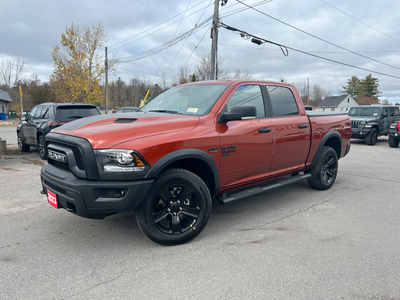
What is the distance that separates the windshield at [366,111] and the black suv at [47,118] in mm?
13147

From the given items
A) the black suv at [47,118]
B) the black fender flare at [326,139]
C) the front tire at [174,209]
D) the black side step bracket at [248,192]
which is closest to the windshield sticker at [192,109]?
the front tire at [174,209]

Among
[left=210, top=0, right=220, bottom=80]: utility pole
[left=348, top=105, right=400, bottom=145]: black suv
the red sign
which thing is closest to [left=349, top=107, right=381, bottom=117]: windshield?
[left=348, top=105, right=400, bottom=145]: black suv

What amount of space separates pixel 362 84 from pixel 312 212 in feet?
298

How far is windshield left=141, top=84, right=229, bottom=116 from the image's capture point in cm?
391

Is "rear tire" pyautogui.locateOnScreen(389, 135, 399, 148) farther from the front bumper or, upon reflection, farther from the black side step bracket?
the front bumper

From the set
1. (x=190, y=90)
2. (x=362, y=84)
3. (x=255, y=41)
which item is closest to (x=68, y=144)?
(x=190, y=90)

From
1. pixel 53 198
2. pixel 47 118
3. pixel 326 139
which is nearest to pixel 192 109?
pixel 53 198

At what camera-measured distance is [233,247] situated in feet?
11.0

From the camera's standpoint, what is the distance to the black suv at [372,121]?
1400cm

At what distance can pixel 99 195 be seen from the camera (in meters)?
2.90

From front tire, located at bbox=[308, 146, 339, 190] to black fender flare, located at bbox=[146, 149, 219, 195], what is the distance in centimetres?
261

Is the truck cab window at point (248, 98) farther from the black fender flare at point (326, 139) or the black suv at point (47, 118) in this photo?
the black suv at point (47, 118)

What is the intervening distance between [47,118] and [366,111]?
48.1 feet

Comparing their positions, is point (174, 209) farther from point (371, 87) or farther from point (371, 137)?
point (371, 87)
